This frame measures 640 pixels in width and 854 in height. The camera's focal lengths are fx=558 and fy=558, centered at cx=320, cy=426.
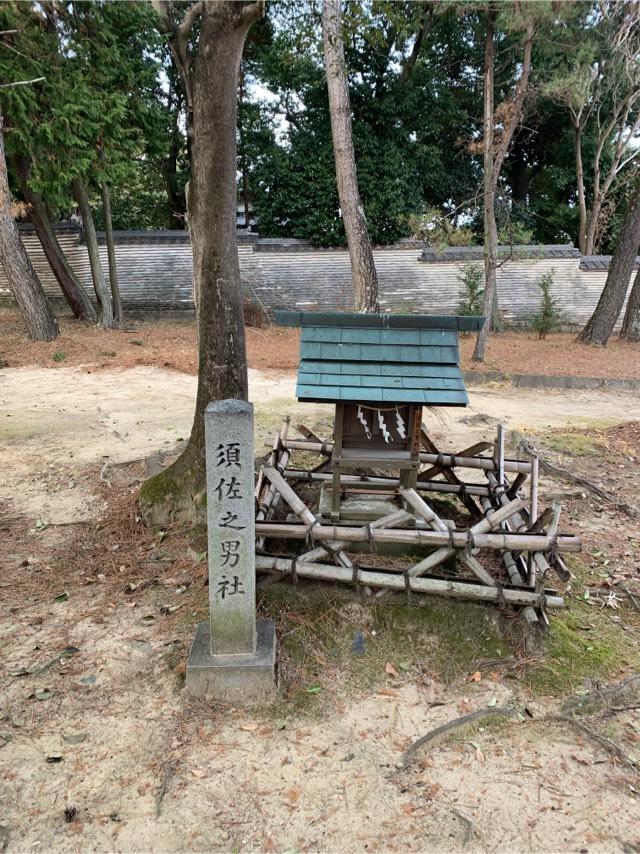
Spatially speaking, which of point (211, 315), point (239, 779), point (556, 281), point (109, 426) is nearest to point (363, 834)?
point (239, 779)

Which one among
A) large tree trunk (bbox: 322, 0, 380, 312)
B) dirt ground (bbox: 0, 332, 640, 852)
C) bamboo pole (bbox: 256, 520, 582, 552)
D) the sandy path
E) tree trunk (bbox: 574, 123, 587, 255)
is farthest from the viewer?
tree trunk (bbox: 574, 123, 587, 255)

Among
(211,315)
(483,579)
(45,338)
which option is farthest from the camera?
(45,338)

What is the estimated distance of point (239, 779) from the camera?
108 inches

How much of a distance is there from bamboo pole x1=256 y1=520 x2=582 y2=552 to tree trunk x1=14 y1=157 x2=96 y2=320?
46.8ft

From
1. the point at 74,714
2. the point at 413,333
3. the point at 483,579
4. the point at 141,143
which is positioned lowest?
the point at 74,714

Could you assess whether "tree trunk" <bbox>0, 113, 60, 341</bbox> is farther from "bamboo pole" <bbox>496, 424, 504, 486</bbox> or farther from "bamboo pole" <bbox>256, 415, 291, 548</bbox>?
"bamboo pole" <bbox>496, 424, 504, 486</bbox>

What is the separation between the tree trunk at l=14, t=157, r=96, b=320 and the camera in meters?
14.5

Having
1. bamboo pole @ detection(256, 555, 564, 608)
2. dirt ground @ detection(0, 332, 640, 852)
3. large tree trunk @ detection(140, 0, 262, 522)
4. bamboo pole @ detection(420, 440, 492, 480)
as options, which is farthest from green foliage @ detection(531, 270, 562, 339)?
bamboo pole @ detection(256, 555, 564, 608)

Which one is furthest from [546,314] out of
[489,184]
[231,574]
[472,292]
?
[231,574]

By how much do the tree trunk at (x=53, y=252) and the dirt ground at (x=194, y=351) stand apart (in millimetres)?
542

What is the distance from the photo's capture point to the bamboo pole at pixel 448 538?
353cm

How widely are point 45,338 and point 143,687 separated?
1224 cm

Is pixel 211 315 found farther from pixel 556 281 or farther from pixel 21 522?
pixel 556 281

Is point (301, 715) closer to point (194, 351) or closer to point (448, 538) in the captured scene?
A: point (448, 538)
